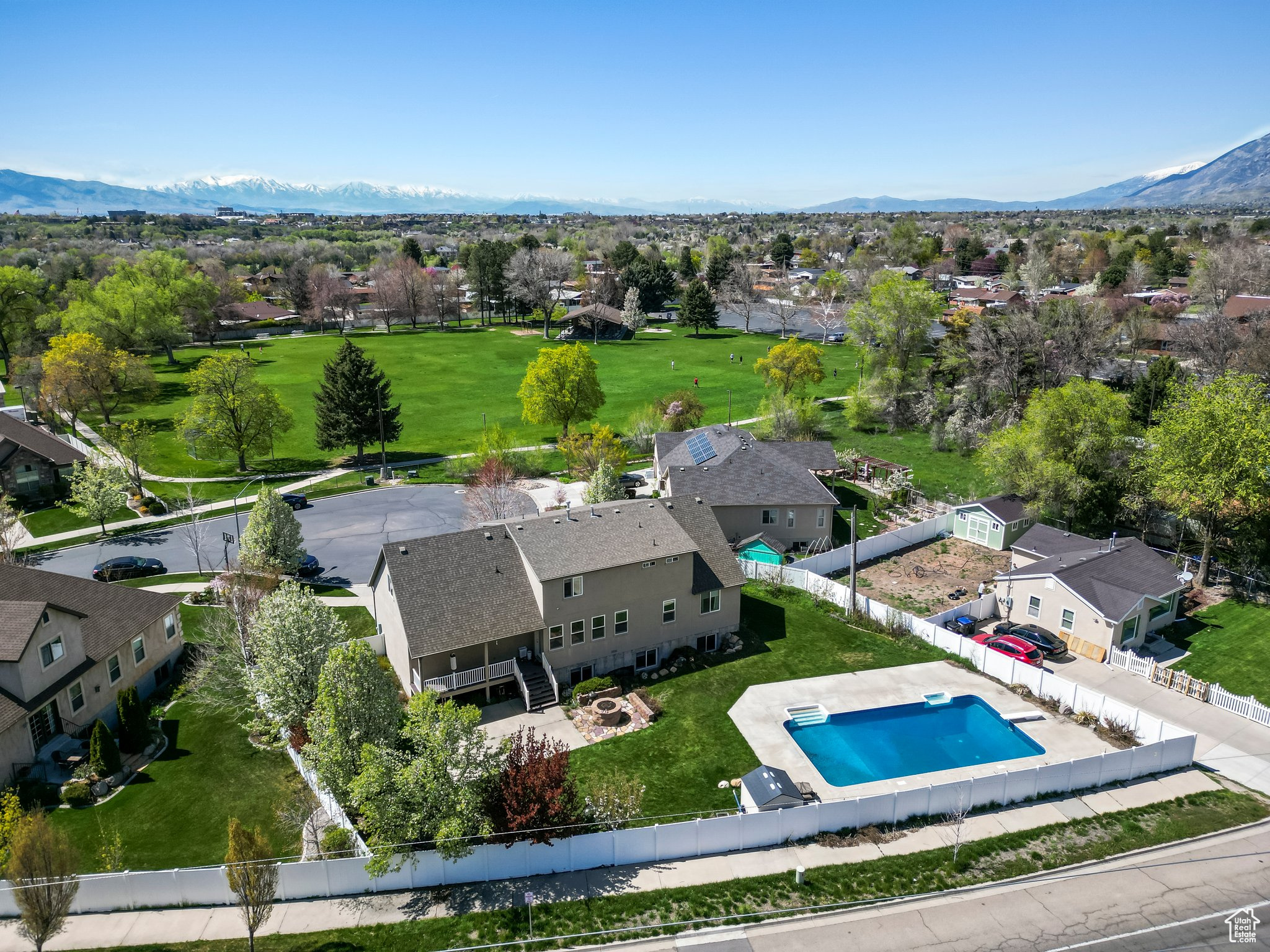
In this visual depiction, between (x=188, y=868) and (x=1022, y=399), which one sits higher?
(x=1022, y=399)

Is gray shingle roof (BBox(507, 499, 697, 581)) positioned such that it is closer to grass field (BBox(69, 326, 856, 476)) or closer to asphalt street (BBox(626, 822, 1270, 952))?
asphalt street (BBox(626, 822, 1270, 952))

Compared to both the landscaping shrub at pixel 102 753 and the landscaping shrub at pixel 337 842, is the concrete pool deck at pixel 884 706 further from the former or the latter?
the landscaping shrub at pixel 102 753

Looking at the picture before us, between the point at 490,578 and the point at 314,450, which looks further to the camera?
the point at 314,450

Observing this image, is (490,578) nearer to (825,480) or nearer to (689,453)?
(689,453)

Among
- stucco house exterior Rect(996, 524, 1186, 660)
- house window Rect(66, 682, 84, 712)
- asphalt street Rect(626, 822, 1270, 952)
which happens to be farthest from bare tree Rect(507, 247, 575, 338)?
asphalt street Rect(626, 822, 1270, 952)

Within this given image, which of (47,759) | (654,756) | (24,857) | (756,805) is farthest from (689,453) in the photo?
(24,857)

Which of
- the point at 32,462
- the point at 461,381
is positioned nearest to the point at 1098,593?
the point at 32,462

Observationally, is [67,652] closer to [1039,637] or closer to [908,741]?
[908,741]
